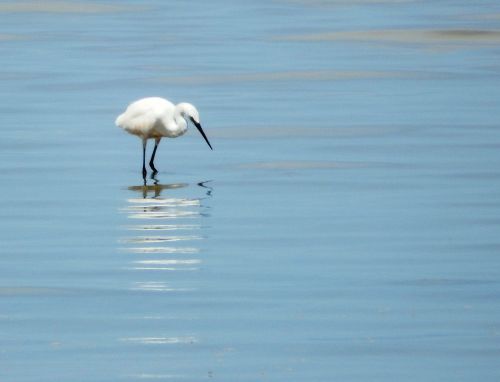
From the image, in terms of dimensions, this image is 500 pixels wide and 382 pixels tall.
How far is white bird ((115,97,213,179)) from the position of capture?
16578 mm

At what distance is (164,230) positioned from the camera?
40.7ft

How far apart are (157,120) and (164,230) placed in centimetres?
423

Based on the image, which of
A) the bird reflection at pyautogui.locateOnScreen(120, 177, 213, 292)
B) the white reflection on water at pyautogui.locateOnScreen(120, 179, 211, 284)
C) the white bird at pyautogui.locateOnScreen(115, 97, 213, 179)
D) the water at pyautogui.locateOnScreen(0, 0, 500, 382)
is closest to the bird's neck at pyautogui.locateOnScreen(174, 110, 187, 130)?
the white bird at pyautogui.locateOnScreen(115, 97, 213, 179)

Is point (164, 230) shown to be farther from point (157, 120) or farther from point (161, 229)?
point (157, 120)

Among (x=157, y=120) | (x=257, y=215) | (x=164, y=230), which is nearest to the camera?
(x=164, y=230)

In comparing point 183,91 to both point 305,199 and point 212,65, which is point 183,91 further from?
point 305,199

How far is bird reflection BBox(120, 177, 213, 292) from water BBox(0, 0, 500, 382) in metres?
0.03

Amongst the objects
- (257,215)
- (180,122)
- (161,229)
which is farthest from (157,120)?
(161,229)

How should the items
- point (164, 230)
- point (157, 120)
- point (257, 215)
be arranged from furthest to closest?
1. point (157, 120)
2. point (257, 215)
3. point (164, 230)

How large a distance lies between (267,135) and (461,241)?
5.86 meters

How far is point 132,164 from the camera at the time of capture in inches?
639

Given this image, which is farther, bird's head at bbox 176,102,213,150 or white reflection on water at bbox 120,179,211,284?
bird's head at bbox 176,102,213,150

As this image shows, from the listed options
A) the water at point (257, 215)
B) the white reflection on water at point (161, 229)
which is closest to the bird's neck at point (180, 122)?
the water at point (257, 215)

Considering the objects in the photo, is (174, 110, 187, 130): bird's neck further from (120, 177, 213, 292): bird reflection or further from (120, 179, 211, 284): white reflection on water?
(120, 179, 211, 284): white reflection on water
